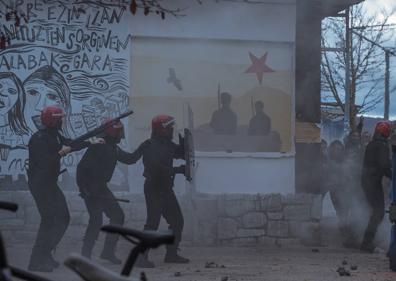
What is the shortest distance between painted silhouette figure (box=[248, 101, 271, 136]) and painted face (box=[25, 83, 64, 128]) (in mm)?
2320

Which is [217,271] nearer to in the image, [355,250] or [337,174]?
[355,250]

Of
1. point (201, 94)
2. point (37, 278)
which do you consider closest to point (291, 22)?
point (201, 94)

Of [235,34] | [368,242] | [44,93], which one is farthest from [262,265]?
[44,93]

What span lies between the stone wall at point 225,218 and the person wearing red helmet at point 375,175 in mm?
660

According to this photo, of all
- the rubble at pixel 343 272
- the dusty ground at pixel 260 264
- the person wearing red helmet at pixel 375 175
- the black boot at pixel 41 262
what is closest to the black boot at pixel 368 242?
the person wearing red helmet at pixel 375 175

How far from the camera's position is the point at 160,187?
7.94 metres

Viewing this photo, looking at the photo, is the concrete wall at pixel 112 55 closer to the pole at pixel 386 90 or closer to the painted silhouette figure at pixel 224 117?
the painted silhouette figure at pixel 224 117

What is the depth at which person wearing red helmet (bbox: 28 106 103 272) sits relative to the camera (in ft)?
23.1

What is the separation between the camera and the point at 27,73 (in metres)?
9.02

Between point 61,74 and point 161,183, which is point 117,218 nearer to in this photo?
point 161,183

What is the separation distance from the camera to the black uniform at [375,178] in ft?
29.6

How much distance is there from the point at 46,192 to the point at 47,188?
0.13 feet

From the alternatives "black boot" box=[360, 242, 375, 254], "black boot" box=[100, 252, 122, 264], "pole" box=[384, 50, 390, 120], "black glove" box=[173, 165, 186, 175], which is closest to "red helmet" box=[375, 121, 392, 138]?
"black boot" box=[360, 242, 375, 254]

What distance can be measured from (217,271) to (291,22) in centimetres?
363
